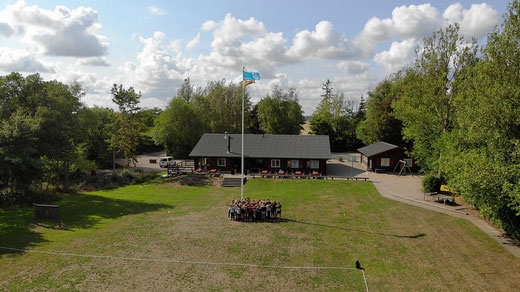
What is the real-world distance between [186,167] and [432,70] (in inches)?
1281

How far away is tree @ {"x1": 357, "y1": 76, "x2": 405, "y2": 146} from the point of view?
54938mm

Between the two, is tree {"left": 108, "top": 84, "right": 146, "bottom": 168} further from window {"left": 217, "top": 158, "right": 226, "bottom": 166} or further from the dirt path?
the dirt path

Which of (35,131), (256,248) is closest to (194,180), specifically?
(35,131)

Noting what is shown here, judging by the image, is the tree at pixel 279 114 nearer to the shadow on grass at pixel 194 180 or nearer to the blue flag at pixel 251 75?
the shadow on grass at pixel 194 180

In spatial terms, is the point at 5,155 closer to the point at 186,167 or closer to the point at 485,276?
A: the point at 186,167

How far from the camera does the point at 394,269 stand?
577 inches

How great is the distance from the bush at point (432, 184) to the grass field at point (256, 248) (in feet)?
16.9

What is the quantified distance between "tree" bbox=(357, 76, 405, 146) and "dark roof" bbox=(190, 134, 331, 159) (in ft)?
59.4

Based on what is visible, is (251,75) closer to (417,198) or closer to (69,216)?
(69,216)

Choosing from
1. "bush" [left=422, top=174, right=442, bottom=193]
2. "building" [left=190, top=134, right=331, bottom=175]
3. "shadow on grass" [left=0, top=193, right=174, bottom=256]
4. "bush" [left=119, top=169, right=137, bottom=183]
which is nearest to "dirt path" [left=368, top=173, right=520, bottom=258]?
"bush" [left=422, top=174, right=442, bottom=193]

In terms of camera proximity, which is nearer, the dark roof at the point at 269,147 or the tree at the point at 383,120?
the dark roof at the point at 269,147

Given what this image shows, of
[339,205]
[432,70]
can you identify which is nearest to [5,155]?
[339,205]

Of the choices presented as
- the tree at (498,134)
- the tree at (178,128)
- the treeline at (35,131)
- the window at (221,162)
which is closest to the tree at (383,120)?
the window at (221,162)

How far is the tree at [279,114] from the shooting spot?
230ft
